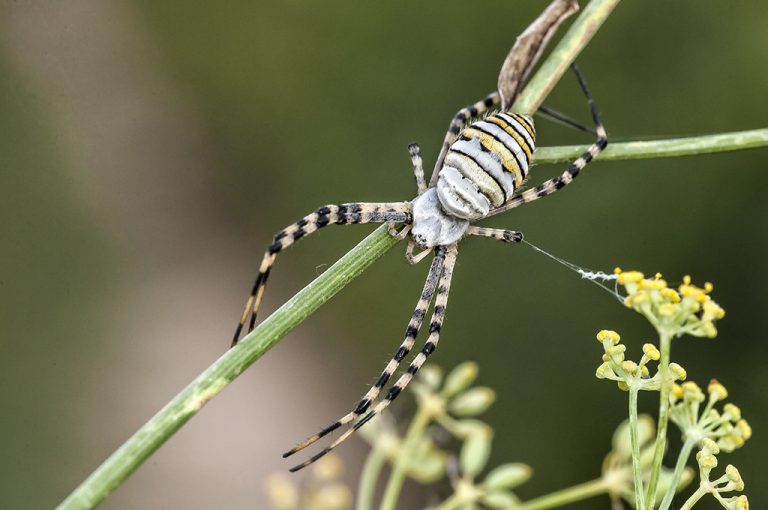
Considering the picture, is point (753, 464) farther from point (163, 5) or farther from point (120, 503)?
point (163, 5)

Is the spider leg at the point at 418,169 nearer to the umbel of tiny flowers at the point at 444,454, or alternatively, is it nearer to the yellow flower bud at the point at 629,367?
the umbel of tiny flowers at the point at 444,454

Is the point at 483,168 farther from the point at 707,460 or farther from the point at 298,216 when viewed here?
the point at 298,216

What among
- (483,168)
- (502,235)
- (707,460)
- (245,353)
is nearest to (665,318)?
(707,460)

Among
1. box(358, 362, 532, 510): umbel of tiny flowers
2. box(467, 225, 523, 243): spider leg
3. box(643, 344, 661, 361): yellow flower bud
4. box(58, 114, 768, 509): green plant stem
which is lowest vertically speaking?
box(643, 344, 661, 361): yellow flower bud

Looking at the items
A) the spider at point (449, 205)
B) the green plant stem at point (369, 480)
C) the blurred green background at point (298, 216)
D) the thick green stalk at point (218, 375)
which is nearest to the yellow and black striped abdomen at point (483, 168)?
the spider at point (449, 205)

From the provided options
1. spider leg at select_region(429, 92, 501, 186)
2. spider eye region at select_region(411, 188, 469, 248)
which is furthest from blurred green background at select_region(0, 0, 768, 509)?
spider eye region at select_region(411, 188, 469, 248)

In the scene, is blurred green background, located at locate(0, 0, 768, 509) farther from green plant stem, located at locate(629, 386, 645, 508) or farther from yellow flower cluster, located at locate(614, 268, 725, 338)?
green plant stem, located at locate(629, 386, 645, 508)
